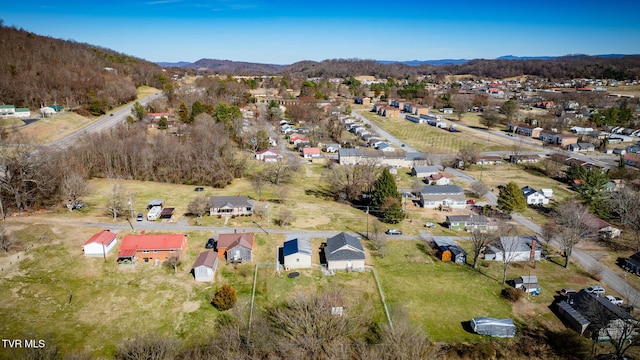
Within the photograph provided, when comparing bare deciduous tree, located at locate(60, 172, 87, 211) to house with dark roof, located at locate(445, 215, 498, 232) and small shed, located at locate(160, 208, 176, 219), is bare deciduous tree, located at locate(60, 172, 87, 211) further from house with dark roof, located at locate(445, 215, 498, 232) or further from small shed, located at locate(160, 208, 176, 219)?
house with dark roof, located at locate(445, 215, 498, 232)

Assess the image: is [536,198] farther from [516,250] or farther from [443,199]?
[516,250]

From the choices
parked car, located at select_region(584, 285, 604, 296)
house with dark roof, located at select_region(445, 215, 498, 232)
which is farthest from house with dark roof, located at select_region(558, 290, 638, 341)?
house with dark roof, located at select_region(445, 215, 498, 232)

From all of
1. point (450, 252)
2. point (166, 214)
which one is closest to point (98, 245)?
point (166, 214)

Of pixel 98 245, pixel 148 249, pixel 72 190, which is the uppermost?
pixel 72 190

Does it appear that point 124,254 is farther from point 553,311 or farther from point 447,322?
point 553,311

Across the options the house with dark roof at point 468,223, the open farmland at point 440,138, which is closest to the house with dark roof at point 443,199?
the house with dark roof at point 468,223

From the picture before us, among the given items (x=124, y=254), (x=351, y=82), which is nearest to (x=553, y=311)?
(x=124, y=254)

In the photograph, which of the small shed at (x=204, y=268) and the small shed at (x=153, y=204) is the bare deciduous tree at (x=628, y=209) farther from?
the small shed at (x=153, y=204)
